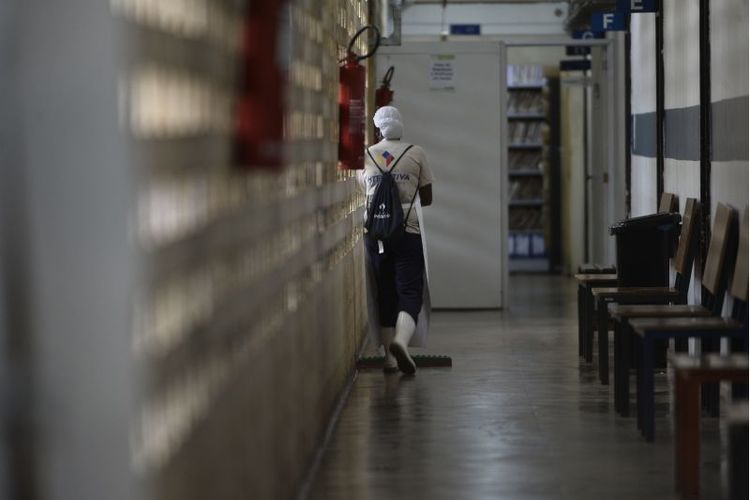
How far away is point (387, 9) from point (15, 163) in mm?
9953

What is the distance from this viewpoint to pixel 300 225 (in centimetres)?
527

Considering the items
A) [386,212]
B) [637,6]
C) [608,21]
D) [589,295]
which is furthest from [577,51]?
[386,212]

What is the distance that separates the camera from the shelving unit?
17641 mm

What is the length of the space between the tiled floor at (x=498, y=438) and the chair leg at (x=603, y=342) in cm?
10

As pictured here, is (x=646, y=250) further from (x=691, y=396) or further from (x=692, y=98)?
(x=691, y=396)

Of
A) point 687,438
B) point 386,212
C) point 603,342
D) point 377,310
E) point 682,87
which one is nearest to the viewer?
point 687,438

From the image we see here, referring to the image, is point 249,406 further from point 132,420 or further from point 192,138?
point 132,420

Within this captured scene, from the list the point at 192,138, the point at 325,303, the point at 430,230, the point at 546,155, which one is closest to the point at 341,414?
the point at 325,303

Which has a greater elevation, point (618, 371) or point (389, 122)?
point (389, 122)

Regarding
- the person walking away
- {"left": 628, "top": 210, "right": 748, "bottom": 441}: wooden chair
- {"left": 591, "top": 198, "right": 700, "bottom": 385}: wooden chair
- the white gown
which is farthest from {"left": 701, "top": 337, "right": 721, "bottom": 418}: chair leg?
the white gown

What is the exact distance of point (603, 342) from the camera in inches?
311

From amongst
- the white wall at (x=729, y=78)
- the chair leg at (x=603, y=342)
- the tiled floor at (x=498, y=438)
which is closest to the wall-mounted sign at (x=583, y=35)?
the tiled floor at (x=498, y=438)

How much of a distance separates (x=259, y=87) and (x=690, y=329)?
2794mm

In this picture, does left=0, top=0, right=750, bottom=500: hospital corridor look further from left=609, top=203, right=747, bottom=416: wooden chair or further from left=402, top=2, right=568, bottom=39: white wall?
left=402, top=2, right=568, bottom=39: white wall
